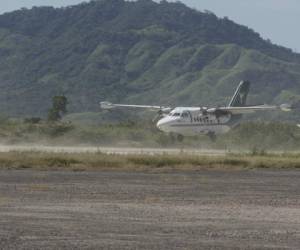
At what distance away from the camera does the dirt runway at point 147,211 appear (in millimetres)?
15516

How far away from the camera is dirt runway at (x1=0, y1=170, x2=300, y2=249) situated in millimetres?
15516

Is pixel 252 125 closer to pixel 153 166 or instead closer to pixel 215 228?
pixel 153 166

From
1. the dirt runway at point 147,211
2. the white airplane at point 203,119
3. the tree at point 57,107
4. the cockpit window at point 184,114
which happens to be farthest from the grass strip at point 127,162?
the tree at point 57,107

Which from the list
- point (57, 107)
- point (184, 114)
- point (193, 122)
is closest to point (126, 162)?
point (184, 114)

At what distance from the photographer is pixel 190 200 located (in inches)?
917

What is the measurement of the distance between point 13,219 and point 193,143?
155 ft

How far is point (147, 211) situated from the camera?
20266 mm

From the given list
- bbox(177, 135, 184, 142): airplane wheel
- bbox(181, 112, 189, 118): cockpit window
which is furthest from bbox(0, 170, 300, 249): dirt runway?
bbox(177, 135, 184, 142): airplane wheel

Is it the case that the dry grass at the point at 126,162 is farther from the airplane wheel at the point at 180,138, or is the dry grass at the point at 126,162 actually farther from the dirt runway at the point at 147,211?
the airplane wheel at the point at 180,138

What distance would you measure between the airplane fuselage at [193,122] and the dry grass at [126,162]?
22.1 metres

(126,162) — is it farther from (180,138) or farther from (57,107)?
(57,107)

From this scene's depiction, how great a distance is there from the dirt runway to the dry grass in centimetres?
376

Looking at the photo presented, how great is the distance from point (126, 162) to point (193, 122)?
84.7 ft

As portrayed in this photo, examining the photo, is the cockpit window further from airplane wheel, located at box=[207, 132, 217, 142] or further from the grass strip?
the grass strip
